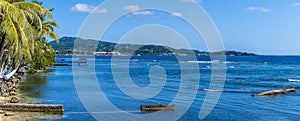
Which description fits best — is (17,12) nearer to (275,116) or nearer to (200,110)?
(200,110)

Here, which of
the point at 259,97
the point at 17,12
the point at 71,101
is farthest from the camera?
the point at 259,97

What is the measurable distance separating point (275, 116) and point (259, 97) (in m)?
11.1

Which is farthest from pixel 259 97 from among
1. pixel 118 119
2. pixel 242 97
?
pixel 118 119

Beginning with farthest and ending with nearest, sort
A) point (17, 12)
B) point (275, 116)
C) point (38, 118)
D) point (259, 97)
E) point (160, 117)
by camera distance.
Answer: point (259, 97) < point (275, 116) < point (160, 117) < point (38, 118) < point (17, 12)

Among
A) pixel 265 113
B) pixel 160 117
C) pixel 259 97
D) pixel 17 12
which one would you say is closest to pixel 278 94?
pixel 259 97

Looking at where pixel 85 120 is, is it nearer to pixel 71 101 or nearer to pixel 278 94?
pixel 71 101

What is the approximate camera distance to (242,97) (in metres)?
40.7

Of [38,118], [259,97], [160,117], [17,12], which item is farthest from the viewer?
[259,97]

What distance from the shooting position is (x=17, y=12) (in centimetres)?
1978

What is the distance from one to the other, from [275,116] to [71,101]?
1714 cm

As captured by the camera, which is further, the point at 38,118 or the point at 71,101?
the point at 71,101

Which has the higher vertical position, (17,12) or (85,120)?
(17,12)

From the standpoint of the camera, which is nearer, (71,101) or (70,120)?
(70,120)

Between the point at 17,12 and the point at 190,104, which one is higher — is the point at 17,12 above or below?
above
